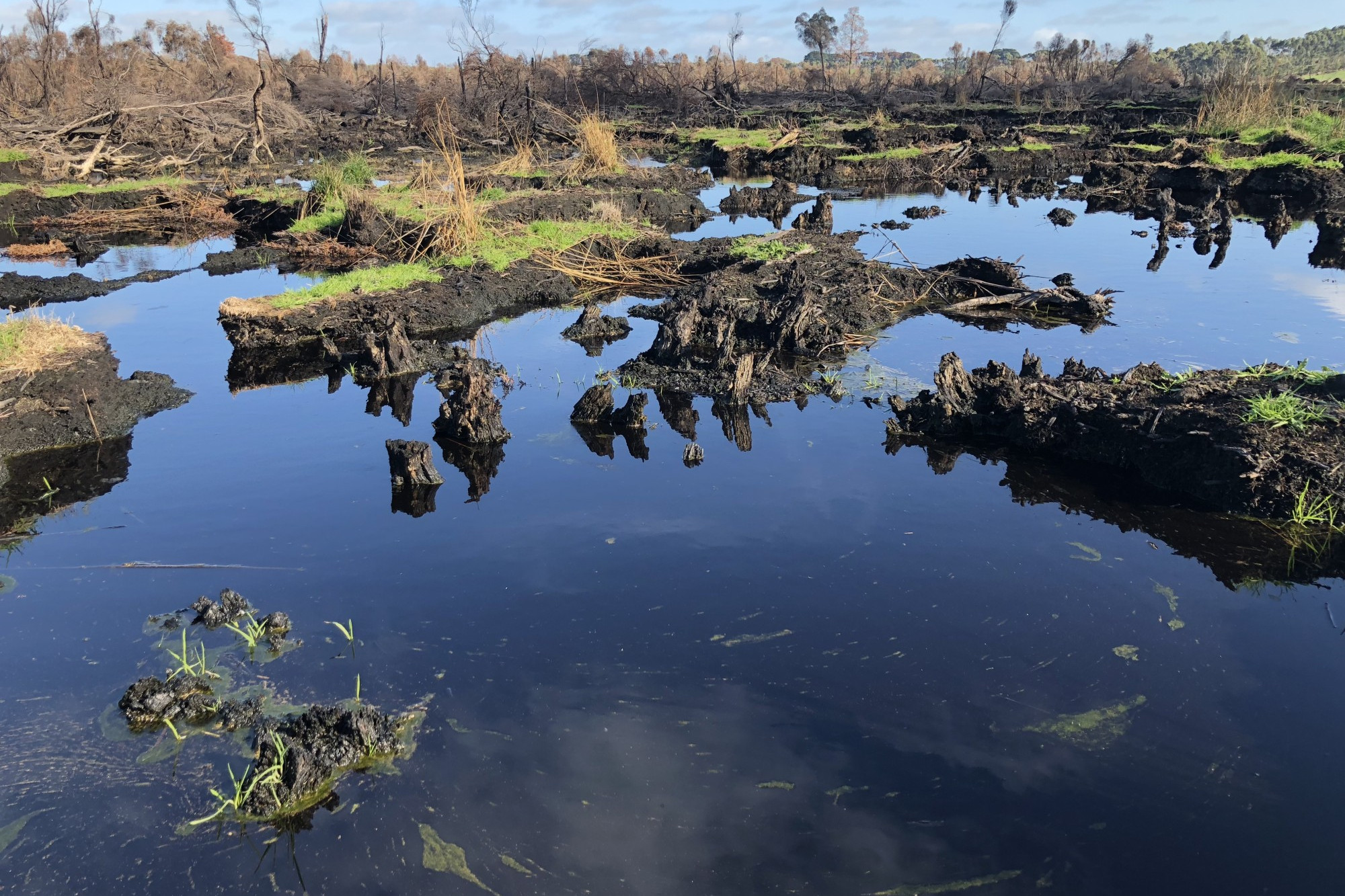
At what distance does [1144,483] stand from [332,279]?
8656 millimetres

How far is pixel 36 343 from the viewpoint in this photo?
320 inches

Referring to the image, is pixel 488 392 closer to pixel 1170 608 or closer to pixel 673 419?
pixel 673 419

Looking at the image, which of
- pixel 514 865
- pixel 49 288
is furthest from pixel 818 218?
pixel 514 865

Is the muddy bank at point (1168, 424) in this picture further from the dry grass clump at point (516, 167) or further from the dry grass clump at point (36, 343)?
the dry grass clump at point (516, 167)

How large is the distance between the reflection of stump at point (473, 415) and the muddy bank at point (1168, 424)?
3.06m

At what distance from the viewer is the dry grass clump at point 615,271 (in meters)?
12.0

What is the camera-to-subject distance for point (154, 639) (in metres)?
4.80

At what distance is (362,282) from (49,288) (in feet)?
13.4

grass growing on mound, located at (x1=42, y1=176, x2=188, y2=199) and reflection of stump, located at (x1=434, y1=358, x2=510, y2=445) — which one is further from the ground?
grass growing on mound, located at (x1=42, y1=176, x2=188, y2=199)

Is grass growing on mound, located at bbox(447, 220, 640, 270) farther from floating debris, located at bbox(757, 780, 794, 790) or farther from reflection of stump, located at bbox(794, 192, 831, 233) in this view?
floating debris, located at bbox(757, 780, 794, 790)

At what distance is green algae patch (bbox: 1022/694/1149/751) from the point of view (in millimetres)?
4113

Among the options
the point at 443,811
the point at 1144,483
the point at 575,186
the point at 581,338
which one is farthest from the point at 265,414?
the point at 575,186

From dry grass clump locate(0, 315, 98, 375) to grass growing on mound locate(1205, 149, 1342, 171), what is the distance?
808 inches

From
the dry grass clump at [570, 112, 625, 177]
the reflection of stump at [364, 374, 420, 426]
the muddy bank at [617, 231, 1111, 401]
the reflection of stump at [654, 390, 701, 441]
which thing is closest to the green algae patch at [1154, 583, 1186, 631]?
the reflection of stump at [654, 390, 701, 441]
